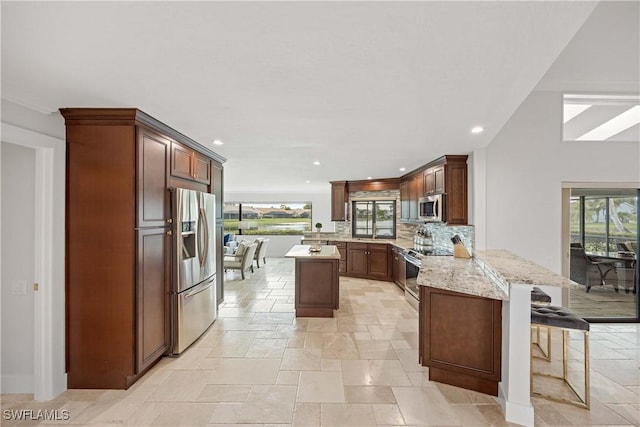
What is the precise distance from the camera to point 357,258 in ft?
21.8

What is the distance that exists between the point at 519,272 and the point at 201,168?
3.63 metres

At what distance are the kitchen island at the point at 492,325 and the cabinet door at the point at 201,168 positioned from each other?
284 centimetres

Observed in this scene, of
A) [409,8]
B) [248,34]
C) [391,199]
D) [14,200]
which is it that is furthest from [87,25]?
[391,199]

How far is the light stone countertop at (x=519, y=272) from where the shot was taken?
204 centimetres

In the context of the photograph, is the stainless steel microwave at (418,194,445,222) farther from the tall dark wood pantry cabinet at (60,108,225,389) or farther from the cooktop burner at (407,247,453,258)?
the tall dark wood pantry cabinet at (60,108,225,389)

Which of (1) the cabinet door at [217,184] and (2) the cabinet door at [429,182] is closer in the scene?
(1) the cabinet door at [217,184]

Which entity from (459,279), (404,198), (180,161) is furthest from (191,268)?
Answer: (404,198)

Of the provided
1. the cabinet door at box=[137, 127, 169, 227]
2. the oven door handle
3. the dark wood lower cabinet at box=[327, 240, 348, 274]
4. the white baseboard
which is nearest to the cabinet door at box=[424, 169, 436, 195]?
the oven door handle

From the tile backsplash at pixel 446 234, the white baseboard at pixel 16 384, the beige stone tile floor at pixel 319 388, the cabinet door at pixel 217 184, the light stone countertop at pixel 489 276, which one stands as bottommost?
the beige stone tile floor at pixel 319 388

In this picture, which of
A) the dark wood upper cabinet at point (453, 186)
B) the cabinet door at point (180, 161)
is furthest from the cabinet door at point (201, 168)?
the dark wood upper cabinet at point (453, 186)

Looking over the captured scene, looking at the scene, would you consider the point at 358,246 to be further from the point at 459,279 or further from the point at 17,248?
the point at 17,248

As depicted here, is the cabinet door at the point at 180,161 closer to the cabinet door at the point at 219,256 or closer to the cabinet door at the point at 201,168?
the cabinet door at the point at 201,168

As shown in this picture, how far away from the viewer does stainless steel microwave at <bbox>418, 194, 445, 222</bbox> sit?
4196 millimetres

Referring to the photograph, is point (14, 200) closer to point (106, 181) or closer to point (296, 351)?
point (106, 181)
